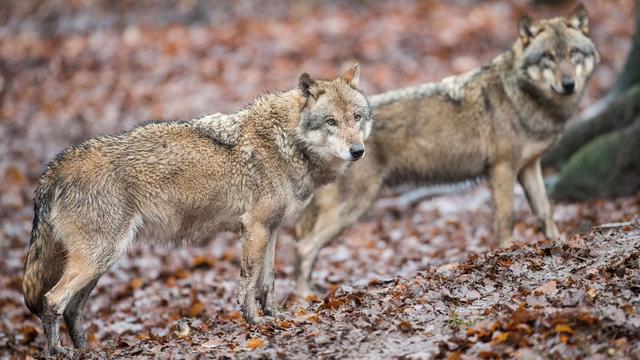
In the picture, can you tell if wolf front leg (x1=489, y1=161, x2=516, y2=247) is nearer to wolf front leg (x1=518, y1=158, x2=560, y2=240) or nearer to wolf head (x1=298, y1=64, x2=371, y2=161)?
wolf front leg (x1=518, y1=158, x2=560, y2=240)

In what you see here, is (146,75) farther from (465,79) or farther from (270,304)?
(270,304)

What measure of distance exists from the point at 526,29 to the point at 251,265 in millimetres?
5085

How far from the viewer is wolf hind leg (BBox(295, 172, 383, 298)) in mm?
10414

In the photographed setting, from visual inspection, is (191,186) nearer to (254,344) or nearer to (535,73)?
(254,344)

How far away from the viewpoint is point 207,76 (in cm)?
2077

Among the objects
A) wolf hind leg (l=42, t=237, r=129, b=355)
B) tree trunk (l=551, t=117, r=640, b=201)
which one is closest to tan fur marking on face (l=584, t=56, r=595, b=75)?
tree trunk (l=551, t=117, r=640, b=201)

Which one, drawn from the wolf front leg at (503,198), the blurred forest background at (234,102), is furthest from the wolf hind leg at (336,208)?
the wolf front leg at (503,198)

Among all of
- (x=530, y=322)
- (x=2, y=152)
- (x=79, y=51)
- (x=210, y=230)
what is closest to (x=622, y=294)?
(x=530, y=322)

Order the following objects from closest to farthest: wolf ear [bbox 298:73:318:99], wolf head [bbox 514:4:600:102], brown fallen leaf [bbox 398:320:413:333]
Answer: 1. brown fallen leaf [bbox 398:320:413:333]
2. wolf ear [bbox 298:73:318:99]
3. wolf head [bbox 514:4:600:102]

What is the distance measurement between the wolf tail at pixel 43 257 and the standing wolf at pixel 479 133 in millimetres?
3381

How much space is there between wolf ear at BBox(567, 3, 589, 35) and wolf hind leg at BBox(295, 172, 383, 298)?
3196 mm

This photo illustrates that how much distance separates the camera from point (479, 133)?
10453 millimetres

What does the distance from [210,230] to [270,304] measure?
3.28 ft

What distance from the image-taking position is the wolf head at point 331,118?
798 cm
